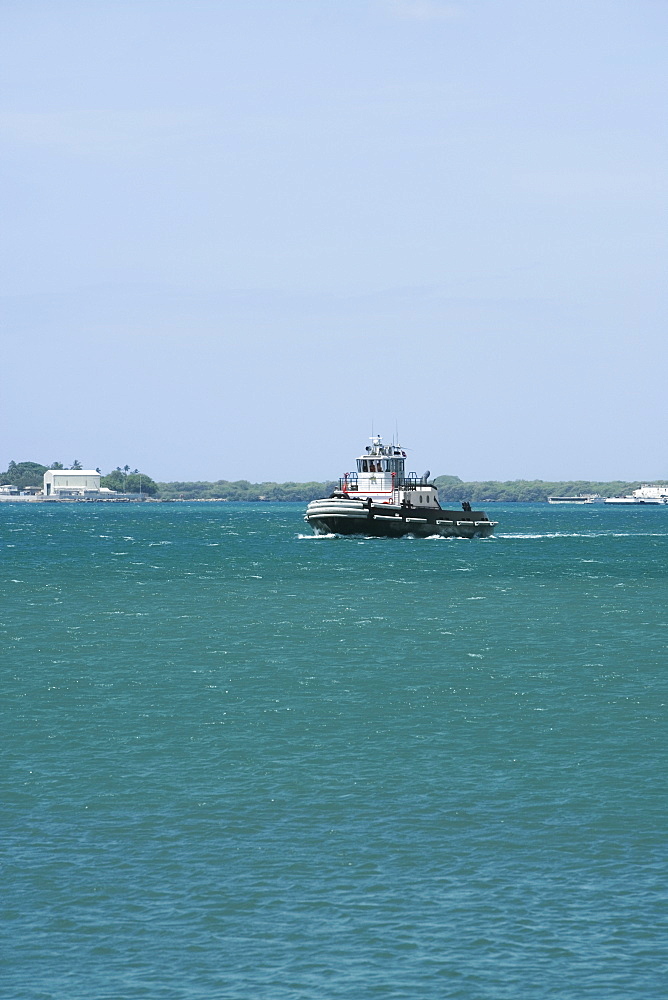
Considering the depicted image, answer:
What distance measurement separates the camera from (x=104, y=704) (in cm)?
3525

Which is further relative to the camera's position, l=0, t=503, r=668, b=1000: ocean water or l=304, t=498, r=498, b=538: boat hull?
l=304, t=498, r=498, b=538: boat hull

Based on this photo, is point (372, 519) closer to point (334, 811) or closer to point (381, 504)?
point (381, 504)

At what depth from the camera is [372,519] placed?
411 ft

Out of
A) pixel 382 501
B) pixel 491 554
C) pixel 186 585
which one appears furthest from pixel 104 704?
pixel 382 501

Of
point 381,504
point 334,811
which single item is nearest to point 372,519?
point 381,504

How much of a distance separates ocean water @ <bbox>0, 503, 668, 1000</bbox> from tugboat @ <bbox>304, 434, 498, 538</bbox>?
70.6 metres

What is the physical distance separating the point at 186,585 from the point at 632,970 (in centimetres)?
6270

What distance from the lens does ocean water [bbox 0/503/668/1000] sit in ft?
55.0

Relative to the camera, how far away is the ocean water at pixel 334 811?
659 inches

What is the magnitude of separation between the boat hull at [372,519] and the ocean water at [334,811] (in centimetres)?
7023

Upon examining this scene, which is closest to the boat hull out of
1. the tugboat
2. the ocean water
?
the tugboat

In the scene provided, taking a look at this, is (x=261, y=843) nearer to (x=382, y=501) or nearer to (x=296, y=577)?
(x=296, y=577)

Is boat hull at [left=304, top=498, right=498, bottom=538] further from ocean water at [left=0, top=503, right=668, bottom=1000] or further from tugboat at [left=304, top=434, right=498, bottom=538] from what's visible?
ocean water at [left=0, top=503, right=668, bottom=1000]

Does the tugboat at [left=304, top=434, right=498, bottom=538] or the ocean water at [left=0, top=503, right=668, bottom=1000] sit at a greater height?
the tugboat at [left=304, top=434, right=498, bottom=538]
